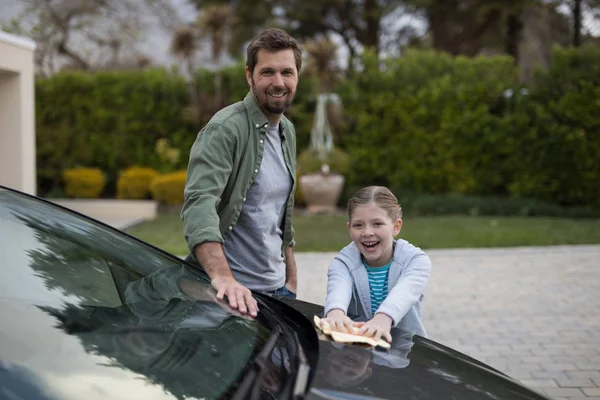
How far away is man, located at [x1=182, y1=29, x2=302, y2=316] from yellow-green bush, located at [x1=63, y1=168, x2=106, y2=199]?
43.7 feet

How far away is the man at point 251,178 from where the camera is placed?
246 centimetres

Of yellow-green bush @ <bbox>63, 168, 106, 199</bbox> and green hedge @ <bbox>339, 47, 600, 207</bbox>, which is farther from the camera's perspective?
yellow-green bush @ <bbox>63, 168, 106, 199</bbox>

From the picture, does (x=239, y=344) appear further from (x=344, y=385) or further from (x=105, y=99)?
(x=105, y=99)

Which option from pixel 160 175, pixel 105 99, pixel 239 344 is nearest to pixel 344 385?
pixel 239 344

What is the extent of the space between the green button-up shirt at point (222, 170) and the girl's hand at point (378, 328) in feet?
1.92

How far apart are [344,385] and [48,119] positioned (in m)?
15.9

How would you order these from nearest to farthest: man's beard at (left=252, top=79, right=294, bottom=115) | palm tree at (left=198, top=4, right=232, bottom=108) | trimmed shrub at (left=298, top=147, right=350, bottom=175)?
man's beard at (left=252, top=79, right=294, bottom=115), trimmed shrub at (left=298, top=147, right=350, bottom=175), palm tree at (left=198, top=4, right=232, bottom=108)

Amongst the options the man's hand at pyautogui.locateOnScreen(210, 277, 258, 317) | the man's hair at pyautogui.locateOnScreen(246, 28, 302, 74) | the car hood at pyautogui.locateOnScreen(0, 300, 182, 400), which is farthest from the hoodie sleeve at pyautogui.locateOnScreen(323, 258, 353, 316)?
the car hood at pyautogui.locateOnScreen(0, 300, 182, 400)

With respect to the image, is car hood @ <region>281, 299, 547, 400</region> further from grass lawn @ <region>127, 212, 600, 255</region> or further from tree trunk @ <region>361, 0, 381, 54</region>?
tree trunk @ <region>361, 0, 381, 54</region>

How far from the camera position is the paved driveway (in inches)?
184

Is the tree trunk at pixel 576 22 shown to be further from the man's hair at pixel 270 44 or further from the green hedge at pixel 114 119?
the man's hair at pixel 270 44

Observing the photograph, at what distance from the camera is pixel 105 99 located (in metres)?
16.0

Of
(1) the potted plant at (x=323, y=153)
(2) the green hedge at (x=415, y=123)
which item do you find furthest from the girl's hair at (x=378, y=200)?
(2) the green hedge at (x=415, y=123)

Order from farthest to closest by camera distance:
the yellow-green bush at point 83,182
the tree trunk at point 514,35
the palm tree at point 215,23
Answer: the tree trunk at point 514,35
the palm tree at point 215,23
the yellow-green bush at point 83,182
